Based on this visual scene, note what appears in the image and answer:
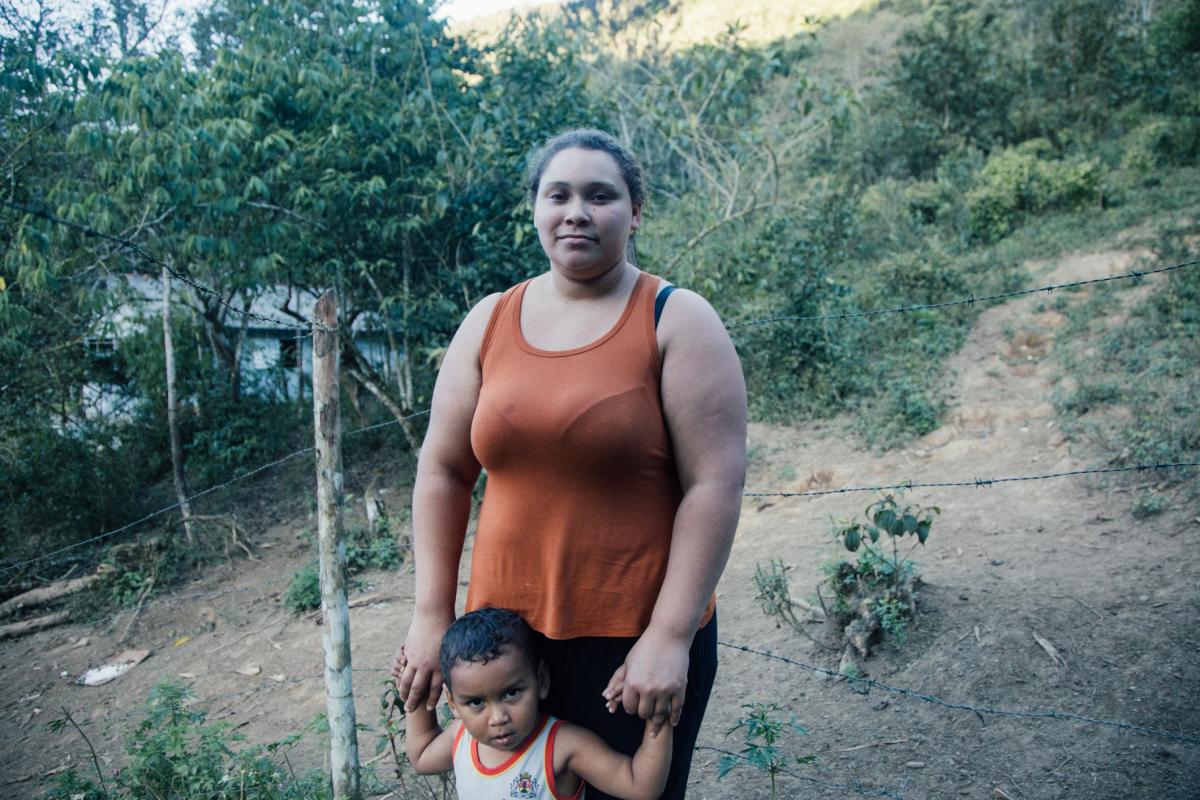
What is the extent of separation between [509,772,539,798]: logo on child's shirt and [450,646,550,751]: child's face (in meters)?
0.06

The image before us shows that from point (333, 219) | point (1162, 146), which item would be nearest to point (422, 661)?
point (333, 219)

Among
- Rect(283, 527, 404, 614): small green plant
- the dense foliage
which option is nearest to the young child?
Rect(283, 527, 404, 614): small green plant

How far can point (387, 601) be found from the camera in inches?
212

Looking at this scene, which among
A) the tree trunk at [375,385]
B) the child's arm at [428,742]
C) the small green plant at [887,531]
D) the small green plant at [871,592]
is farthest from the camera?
the tree trunk at [375,385]

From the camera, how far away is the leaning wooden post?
95.1 inches

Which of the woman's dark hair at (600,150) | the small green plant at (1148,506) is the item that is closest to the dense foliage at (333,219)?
the small green plant at (1148,506)

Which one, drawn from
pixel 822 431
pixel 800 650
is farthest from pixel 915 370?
pixel 800 650

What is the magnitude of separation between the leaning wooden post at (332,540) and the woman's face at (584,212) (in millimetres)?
1290

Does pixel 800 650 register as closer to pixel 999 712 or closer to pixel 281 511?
pixel 999 712

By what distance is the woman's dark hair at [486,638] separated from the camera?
1.39 metres

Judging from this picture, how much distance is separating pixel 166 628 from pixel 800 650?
4598 millimetres

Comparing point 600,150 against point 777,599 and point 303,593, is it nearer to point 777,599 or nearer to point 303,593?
point 777,599

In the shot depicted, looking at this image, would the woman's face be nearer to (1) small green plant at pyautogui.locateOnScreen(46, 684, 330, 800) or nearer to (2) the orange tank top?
(2) the orange tank top

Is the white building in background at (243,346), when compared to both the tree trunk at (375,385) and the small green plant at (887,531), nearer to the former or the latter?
the tree trunk at (375,385)
